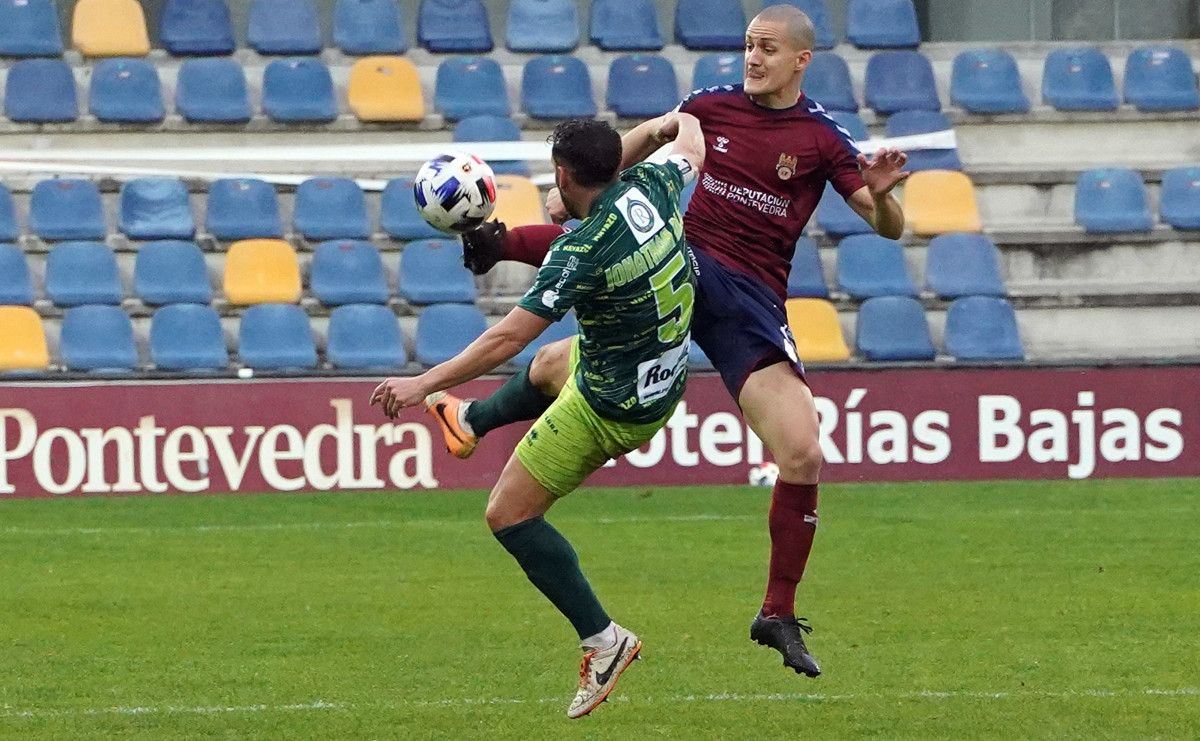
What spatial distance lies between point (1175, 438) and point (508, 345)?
29.8 ft

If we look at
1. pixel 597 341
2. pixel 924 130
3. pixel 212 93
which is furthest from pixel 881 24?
pixel 597 341

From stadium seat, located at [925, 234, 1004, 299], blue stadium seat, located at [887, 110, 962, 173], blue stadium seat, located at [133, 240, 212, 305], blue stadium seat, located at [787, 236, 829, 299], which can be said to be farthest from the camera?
blue stadium seat, located at [887, 110, 962, 173]

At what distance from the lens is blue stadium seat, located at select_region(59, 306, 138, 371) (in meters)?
13.8

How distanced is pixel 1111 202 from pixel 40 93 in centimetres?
848

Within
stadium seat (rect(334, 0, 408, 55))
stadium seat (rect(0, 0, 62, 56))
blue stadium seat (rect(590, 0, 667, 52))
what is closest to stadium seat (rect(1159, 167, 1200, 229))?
blue stadium seat (rect(590, 0, 667, 52))

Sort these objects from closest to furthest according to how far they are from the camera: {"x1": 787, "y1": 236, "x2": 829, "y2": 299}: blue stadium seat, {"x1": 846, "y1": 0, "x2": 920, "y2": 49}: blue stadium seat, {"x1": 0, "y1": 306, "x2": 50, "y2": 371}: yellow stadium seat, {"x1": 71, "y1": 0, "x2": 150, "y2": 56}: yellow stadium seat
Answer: {"x1": 0, "y1": 306, "x2": 50, "y2": 371}: yellow stadium seat < {"x1": 787, "y1": 236, "x2": 829, "y2": 299}: blue stadium seat < {"x1": 71, "y1": 0, "x2": 150, "y2": 56}: yellow stadium seat < {"x1": 846, "y1": 0, "x2": 920, "y2": 49}: blue stadium seat

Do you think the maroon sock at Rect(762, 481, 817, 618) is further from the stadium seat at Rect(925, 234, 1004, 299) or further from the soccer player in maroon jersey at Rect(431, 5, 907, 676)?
the stadium seat at Rect(925, 234, 1004, 299)

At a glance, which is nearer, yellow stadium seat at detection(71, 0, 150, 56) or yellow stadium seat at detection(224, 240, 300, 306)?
yellow stadium seat at detection(224, 240, 300, 306)

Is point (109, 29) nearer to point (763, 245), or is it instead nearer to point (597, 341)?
point (763, 245)

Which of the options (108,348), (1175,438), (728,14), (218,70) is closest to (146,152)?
(218,70)

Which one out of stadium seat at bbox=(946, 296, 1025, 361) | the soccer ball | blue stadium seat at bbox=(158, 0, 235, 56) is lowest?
stadium seat at bbox=(946, 296, 1025, 361)

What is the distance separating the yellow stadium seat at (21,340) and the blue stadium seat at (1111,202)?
26.5 feet

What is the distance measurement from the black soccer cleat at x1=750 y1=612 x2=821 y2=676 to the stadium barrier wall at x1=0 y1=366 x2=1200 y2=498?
6.65 m

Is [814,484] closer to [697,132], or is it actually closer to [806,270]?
[697,132]
